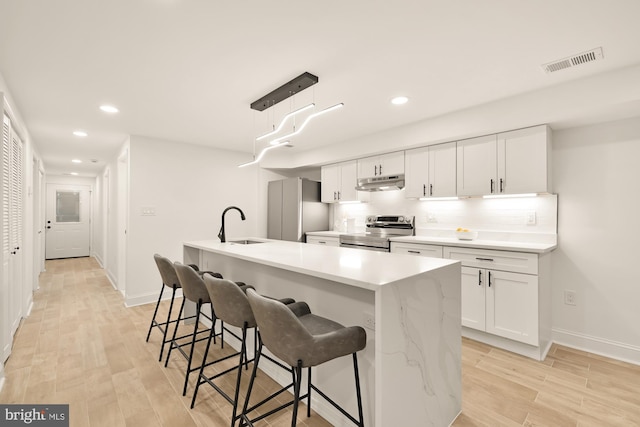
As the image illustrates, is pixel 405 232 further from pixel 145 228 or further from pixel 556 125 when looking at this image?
pixel 145 228

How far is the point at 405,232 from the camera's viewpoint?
4.24 metres

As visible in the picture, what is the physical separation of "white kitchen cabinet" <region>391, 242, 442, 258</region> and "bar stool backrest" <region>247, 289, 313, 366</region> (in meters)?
2.35

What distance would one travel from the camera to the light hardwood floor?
6.27ft

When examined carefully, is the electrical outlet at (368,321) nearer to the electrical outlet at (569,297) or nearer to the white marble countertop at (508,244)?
the white marble countertop at (508,244)

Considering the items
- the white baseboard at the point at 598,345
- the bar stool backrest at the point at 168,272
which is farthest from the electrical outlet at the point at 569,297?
the bar stool backrest at the point at 168,272

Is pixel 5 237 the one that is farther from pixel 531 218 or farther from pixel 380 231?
pixel 531 218

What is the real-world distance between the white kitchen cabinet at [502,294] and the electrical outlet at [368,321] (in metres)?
1.87

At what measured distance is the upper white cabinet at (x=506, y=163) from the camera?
9.45 ft

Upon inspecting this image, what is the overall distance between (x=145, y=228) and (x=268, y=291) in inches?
114

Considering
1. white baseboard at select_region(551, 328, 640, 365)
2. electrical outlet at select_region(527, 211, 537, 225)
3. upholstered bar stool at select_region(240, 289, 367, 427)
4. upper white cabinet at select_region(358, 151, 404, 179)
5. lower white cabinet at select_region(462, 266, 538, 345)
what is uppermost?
upper white cabinet at select_region(358, 151, 404, 179)

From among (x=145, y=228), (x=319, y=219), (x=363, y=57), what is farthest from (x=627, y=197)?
(x=145, y=228)

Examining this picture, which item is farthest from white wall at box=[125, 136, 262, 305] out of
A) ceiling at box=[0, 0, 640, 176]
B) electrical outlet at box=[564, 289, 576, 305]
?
electrical outlet at box=[564, 289, 576, 305]

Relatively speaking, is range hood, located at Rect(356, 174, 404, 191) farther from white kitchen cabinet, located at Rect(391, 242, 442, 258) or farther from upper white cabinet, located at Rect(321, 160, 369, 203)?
white kitchen cabinet, located at Rect(391, 242, 442, 258)

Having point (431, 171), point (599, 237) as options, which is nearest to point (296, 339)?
point (431, 171)
